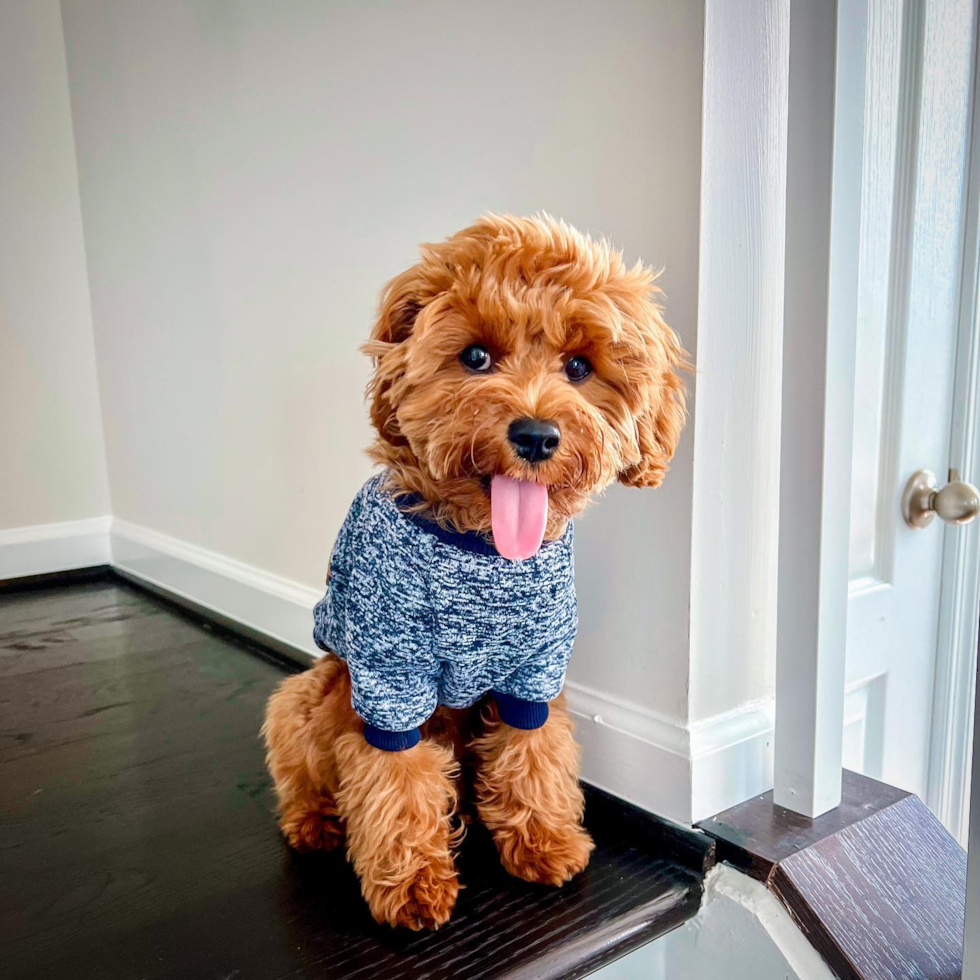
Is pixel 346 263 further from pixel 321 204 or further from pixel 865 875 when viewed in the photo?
pixel 865 875

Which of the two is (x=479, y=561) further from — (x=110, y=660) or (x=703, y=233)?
(x=110, y=660)

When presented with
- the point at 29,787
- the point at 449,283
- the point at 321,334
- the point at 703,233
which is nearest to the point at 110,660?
the point at 29,787

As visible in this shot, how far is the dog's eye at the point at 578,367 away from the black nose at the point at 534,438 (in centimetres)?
9

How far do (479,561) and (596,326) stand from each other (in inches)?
11.8

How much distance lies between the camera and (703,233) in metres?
1.07

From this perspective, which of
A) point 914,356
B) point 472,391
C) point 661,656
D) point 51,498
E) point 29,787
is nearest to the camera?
point 472,391

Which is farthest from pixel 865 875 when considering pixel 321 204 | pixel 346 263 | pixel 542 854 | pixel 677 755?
pixel 321 204

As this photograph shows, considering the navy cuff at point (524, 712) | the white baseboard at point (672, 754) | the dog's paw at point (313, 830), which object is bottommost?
the dog's paw at point (313, 830)

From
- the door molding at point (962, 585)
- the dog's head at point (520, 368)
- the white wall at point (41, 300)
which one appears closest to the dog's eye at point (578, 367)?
the dog's head at point (520, 368)

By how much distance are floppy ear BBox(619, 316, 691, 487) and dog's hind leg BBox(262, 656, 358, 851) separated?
20.1 inches

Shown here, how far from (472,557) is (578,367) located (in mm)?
250

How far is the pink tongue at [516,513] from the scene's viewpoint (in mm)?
889

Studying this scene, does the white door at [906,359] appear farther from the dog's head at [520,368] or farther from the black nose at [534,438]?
the black nose at [534,438]

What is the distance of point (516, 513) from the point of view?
2.92ft
